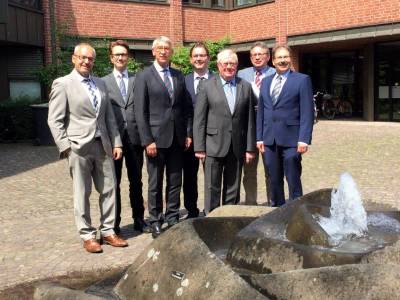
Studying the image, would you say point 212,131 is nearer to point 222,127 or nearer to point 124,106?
point 222,127

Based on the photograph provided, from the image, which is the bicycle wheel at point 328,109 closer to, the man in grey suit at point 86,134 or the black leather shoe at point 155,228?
the black leather shoe at point 155,228

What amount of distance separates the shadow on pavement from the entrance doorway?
12596 millimetres

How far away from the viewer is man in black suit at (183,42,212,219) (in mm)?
6109

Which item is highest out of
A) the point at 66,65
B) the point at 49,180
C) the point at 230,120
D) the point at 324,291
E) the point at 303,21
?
the point at 303,21

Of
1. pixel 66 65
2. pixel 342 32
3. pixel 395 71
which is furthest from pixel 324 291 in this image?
pixel 395 71

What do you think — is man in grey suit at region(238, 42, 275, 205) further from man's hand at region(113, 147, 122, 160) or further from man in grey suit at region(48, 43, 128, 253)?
man in grey suit at region(48, 43, 128, 253)

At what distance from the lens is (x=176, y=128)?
588 cm

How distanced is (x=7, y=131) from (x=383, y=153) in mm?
10548

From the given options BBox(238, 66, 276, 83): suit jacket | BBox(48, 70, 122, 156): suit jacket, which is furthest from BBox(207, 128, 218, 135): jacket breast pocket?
BBox(48, 70, 122, 156): suit jacket

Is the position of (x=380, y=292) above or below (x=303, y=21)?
below

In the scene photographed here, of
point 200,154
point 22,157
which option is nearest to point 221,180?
point 200,154

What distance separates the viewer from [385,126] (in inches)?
747

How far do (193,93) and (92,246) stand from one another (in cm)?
197

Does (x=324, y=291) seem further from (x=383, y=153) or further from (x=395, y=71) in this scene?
(x=395, y=71)
